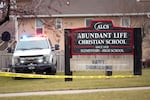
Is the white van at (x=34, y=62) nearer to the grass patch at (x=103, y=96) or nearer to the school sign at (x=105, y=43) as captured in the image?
the school sign at (x=105, y=43)

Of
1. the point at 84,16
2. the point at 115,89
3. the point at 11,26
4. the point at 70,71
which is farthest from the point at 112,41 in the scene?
the point at 11,26

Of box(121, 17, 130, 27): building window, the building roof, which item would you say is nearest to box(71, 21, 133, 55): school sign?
the building roof

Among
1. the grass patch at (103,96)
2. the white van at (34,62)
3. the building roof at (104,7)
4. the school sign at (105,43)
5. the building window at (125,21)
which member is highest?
the building roof at (104,7)

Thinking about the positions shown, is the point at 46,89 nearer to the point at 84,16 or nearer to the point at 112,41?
the point at 112,41

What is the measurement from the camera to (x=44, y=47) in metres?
23.8

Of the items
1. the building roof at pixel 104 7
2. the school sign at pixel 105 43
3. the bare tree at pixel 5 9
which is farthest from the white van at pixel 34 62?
the building roof at pixel 104 7

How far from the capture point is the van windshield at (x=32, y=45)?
23859 mm

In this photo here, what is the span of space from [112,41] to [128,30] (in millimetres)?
817

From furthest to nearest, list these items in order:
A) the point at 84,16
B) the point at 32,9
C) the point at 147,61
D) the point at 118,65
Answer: the point at 84,16
the point at 147,61
the point at 118,65
the point at 32,9

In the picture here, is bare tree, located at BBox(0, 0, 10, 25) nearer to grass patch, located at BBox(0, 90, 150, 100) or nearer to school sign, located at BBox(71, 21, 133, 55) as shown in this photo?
grass patch, located at BBox(0, 90, 150, 100)

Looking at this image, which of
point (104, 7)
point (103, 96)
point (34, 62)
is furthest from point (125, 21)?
point (103, 96)

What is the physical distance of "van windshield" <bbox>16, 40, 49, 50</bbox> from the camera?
78.3ft

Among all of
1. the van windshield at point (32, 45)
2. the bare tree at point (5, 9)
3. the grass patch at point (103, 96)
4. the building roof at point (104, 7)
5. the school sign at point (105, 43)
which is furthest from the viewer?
the building roof at point (104, 7)

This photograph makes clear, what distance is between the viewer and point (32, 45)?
24.1 meters
